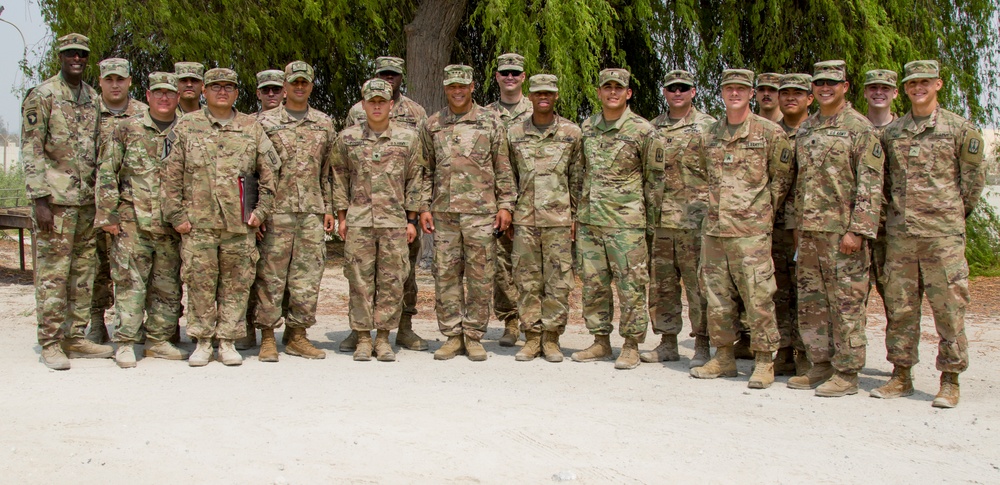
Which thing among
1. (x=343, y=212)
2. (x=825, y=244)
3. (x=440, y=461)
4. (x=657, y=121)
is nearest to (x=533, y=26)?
(x=657, y=121)

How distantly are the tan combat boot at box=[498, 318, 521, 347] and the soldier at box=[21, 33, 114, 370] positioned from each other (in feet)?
10.8

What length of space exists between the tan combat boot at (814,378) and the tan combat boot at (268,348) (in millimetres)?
3813

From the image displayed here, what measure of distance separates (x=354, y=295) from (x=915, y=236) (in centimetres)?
405

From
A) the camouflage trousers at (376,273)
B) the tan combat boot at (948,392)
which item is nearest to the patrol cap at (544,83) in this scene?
the camouflage trousers at (376,273)

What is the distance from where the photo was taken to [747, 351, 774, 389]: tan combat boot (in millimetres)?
6375

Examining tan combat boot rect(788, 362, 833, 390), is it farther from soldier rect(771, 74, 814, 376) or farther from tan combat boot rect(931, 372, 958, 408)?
tan combat boot rect(931, 372, 958, 408)

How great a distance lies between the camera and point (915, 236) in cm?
596

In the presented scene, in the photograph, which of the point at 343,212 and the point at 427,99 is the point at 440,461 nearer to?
the point at 343,212

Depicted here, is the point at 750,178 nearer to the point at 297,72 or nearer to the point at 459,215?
the point at 459,215

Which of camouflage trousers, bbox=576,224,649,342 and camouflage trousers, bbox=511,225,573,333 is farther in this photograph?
camouflage trousers, bbox=511,225,573,333

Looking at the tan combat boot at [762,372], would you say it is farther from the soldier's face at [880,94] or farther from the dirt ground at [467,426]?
the soldier's face at [880,94]

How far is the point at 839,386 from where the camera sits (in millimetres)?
6176

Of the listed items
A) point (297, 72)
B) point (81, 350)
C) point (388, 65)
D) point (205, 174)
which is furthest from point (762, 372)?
point (81, 350)

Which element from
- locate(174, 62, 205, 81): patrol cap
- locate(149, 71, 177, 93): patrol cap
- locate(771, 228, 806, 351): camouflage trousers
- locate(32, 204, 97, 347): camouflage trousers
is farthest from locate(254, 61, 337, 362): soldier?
locate(771, 228, 806, 351): camouflage trousers
